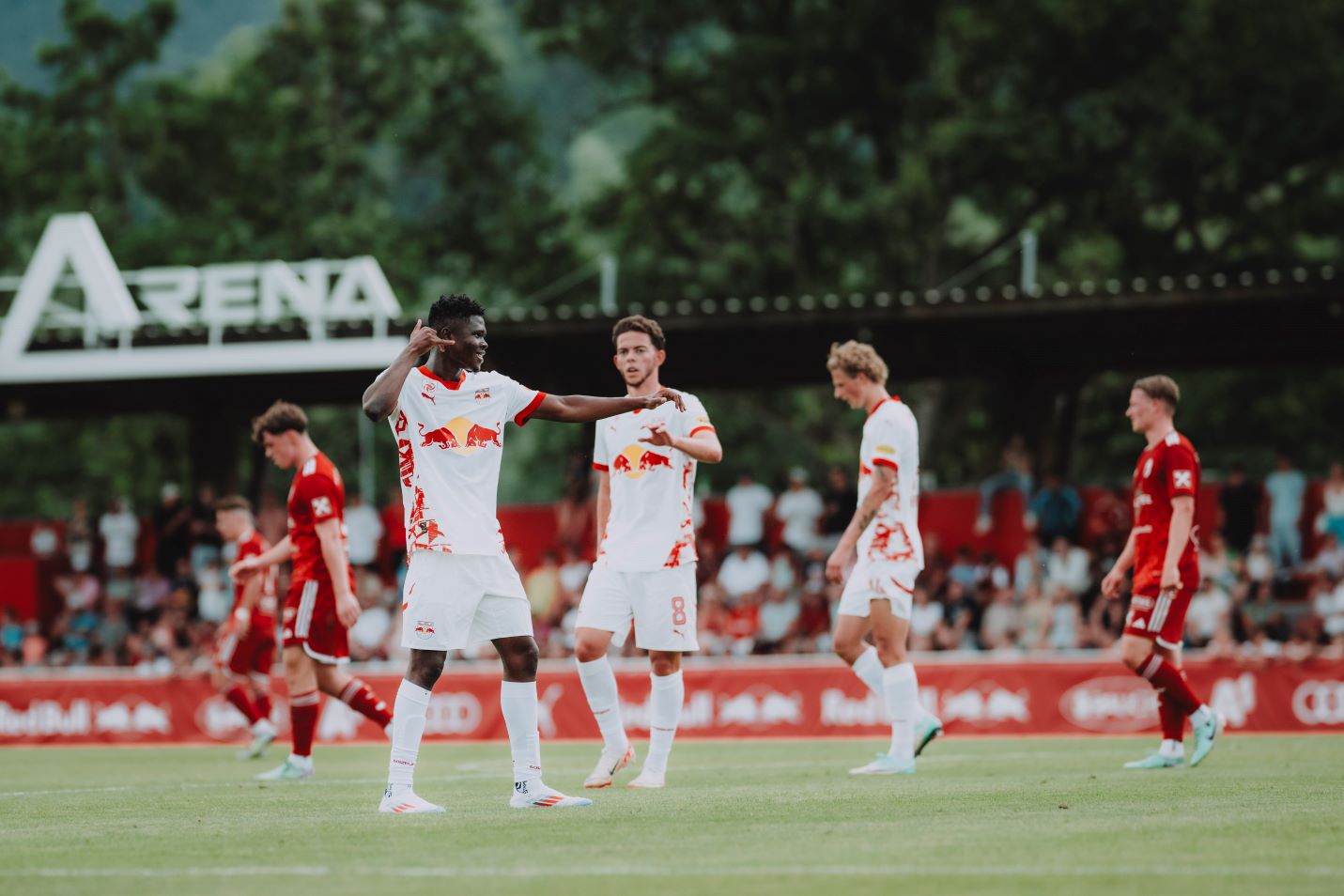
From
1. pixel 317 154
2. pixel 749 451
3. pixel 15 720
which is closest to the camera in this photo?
pixel 15 720

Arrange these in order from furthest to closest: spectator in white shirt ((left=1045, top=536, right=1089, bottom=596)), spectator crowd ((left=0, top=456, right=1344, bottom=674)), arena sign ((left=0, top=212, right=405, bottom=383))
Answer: arena sign ((left=0, top=212, right=405, bottom=383)), spectator in white shirt ((left=1045, top=536, right=1089, bottom=596)), spectator crowd ((left=0, top=456, right=1344, bottom=674))

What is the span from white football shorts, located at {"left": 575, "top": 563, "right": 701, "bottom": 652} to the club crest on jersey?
544 millimetres

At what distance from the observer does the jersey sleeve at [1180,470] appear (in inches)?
448

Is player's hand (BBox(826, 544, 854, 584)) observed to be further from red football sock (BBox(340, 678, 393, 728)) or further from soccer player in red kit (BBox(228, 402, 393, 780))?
red football sock (BBox(340, 678, 393, 728))

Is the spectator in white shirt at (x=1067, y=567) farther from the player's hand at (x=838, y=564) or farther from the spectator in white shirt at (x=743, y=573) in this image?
the player's hand at (x=838, y=564)

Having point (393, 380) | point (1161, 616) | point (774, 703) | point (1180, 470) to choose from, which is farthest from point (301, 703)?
point (774, 703)

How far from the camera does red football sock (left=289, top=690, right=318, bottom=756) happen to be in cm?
1249

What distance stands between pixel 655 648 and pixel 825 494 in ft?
49.9

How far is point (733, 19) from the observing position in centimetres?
4225

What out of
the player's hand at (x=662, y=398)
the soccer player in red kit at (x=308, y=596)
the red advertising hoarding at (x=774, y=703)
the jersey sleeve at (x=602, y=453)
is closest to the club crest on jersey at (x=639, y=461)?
the jersey sleeve at (x=602, y=453)

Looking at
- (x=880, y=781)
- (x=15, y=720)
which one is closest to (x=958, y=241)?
(x=15, y=720)

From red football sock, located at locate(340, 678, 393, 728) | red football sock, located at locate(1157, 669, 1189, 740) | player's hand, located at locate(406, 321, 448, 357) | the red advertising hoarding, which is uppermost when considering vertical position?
player's hand, located at locate(406, 321, 448, 357)

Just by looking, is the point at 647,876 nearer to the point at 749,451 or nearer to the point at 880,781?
the point at 880,781

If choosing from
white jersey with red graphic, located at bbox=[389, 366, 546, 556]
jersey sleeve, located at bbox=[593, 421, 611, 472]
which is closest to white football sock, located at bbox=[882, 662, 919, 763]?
jersey sleeve, located at bbox=[593, 421, 611, 472]
